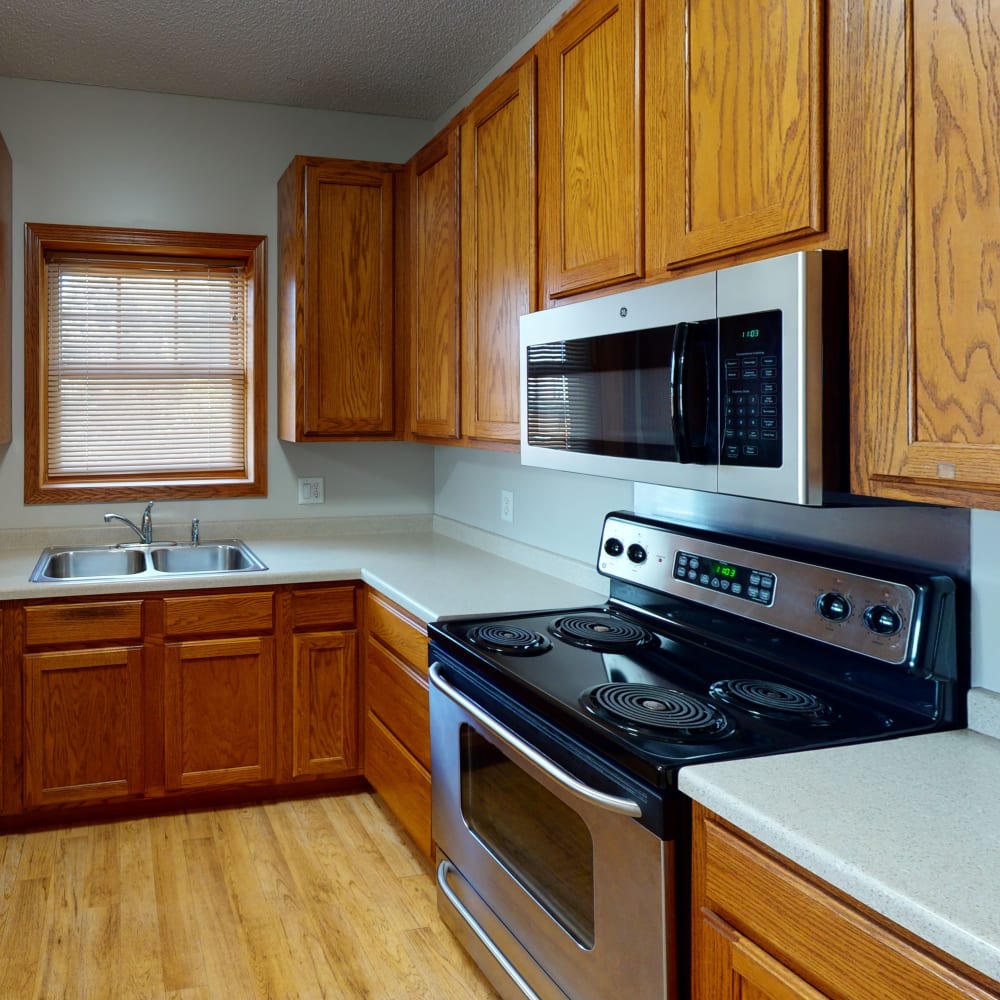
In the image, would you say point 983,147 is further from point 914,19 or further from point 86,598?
point 86,598

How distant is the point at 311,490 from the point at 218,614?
0.92m

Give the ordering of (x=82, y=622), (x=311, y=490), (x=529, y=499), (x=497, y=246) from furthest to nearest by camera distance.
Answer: (x=311, y=490), (x=529, y=499), (x=82, y=622), (x=497, y=246)

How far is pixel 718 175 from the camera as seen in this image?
64.4 inches

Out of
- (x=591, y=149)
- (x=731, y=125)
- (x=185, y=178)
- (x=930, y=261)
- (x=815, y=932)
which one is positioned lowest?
(x=815, y=932)

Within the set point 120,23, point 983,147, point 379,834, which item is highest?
point 120,23

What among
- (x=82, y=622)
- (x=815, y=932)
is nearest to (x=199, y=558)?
(x=82, y=622)

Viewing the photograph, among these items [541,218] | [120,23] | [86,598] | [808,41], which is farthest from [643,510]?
[120,23]

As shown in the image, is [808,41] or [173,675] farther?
[173,675]

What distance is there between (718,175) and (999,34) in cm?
54

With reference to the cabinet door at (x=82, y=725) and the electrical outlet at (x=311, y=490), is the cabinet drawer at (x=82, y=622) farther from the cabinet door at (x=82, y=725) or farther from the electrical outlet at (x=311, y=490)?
the electrical outlet at (x=311, y=490)

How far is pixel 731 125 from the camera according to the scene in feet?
5.23

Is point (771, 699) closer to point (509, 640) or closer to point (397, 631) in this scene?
point (509, 640)

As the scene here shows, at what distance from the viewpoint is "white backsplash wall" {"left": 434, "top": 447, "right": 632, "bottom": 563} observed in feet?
9.16

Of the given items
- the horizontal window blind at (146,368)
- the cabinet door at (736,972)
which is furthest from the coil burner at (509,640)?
the horizontal window blind at (146,368)
